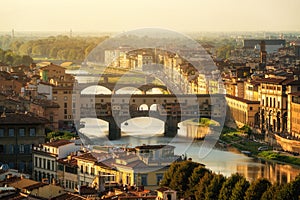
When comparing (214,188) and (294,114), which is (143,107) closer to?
(294,114)

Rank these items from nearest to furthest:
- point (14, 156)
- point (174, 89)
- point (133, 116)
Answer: point (14, 156)
point (133, 116)
point (174, 89)

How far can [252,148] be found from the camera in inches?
732

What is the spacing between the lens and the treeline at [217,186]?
987 centimetres

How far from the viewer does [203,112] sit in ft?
79.6

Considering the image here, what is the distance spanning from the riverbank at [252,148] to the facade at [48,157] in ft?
17.6

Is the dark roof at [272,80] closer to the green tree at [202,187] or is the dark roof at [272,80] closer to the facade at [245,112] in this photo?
the facade at [245,112]

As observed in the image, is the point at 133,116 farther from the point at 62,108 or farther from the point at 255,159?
the point at 255,159

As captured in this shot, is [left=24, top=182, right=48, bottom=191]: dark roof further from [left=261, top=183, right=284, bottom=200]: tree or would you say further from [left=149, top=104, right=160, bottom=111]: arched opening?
[left=149, top=104, right=160, bottom=111]: arched opening

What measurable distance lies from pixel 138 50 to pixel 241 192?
33.0 metres

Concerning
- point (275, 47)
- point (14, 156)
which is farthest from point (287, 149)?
point (275, 47)

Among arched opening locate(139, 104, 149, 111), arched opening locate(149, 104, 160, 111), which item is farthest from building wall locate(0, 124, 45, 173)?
arched opening locate(139, 104, 149, 111)

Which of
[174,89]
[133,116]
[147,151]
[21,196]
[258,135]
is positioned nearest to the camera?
[21,196]

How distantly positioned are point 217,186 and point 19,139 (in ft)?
9.26

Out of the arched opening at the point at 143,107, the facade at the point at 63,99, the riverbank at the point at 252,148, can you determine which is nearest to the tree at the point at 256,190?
the riverbank at the point at 252,148
